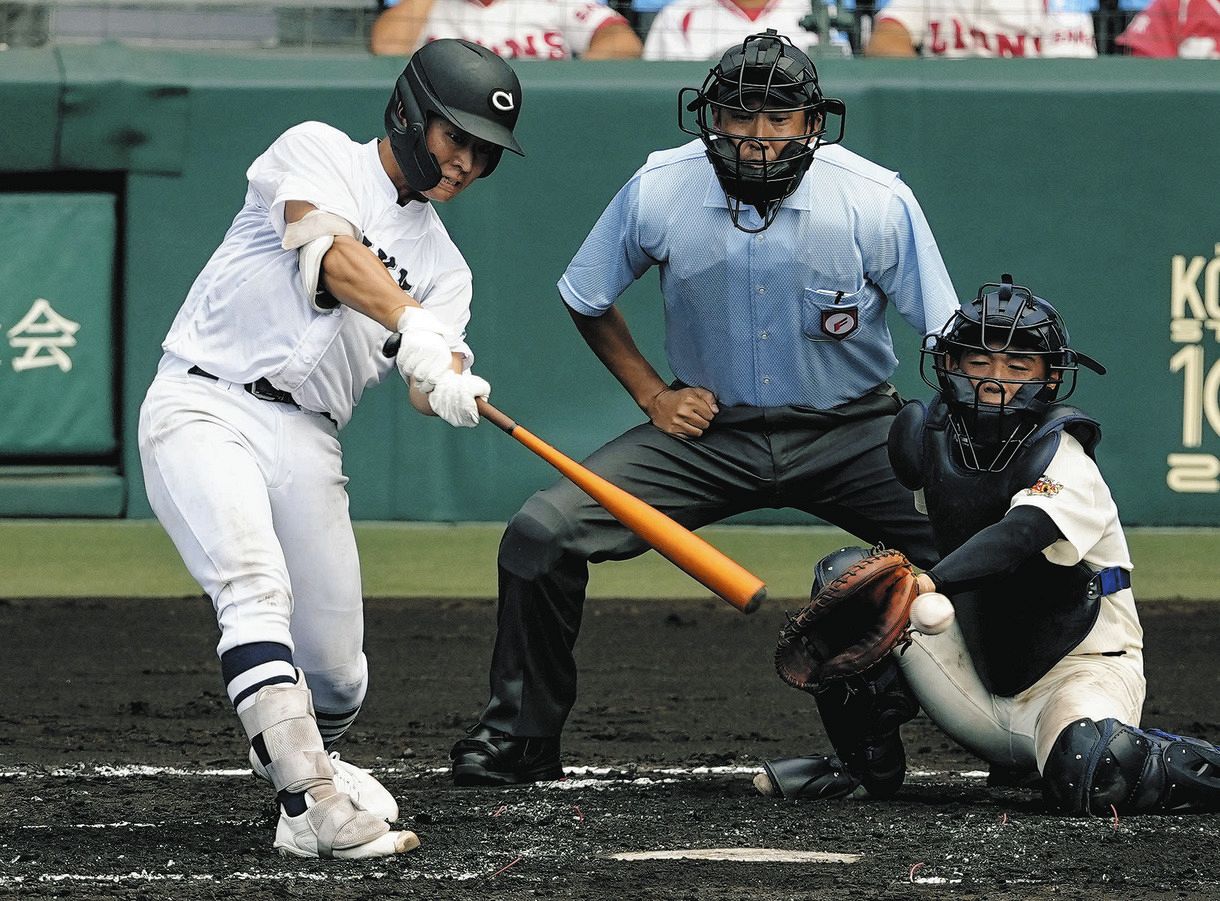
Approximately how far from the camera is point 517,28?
8.84 metres

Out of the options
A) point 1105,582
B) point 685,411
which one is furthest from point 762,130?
point 1105,582

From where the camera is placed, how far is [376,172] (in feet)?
13.8

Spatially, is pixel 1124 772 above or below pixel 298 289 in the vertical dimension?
below

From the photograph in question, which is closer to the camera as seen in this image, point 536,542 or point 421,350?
point 421,350

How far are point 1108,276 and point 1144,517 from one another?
3.53 ft

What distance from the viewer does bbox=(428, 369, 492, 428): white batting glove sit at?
391 centimetres


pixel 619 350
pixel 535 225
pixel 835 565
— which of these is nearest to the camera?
pixel 835 565

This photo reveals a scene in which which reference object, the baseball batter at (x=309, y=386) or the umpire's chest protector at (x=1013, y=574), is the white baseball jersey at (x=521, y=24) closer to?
the baseball batter at (x=309, y=386)

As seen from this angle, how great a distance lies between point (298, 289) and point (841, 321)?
1.41 metres

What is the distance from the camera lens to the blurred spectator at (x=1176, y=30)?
8.87m

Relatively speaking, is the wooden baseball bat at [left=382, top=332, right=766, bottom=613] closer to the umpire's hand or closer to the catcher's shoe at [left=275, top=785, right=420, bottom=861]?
the umpire's hand

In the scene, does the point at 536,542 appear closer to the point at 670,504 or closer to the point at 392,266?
the point at 670,504

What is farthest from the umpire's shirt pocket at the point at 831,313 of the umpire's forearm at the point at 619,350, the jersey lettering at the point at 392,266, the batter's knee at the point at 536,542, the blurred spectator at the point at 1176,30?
the blurred spectator at the point at 1176,30

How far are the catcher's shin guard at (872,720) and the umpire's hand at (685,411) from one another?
81cm
